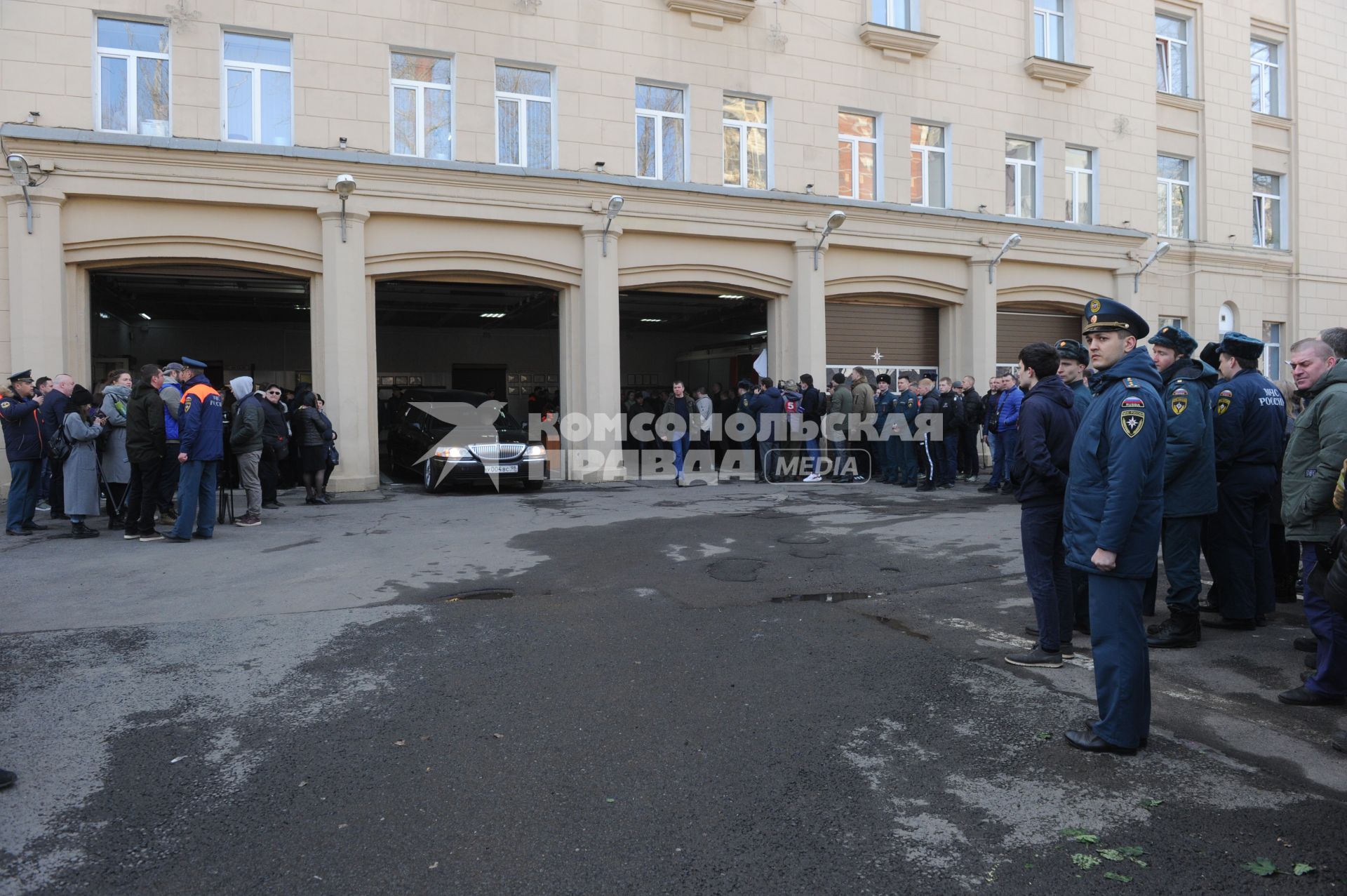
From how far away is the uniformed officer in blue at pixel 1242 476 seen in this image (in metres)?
6.22

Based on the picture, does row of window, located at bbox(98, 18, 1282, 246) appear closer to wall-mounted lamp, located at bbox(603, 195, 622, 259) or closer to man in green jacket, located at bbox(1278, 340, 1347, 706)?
wall-mounted lamp, located at bbox(603, 195, 622, 259)

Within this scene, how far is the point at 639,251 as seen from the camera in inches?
685

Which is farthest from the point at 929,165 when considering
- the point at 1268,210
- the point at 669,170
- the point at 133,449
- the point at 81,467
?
the point at 81,467

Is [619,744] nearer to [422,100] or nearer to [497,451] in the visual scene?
[497,451]

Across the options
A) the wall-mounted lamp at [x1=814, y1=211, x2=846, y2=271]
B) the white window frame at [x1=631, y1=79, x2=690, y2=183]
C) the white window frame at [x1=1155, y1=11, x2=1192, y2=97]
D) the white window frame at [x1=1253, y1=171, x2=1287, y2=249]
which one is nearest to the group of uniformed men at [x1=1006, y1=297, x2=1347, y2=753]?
the wall-mounted lamp at [x1=814, y1=211, x2=846, y2=271]

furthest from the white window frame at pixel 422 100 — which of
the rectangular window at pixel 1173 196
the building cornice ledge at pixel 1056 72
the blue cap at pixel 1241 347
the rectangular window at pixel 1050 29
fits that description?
the rectangular window at pixel 1173 196

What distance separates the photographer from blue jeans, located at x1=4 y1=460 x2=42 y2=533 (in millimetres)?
10617

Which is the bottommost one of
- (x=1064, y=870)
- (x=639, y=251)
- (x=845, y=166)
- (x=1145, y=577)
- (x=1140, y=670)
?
(x=1064, y=870)

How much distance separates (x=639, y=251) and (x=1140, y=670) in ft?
47.7

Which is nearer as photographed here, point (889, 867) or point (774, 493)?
point (889, 867)

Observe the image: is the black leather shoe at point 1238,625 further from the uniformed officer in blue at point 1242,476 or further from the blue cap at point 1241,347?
the blue cap at point 1241,347

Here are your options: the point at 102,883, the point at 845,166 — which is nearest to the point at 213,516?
the point at 102,883

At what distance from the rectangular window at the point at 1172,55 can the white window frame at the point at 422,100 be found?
18.5 meters

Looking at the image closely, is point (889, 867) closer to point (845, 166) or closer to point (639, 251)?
point (639, 251)
